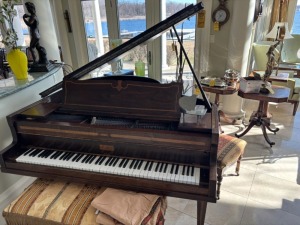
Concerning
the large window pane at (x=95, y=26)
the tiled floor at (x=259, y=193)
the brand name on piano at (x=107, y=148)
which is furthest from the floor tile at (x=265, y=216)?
the large window pane at (x=95, y=26)

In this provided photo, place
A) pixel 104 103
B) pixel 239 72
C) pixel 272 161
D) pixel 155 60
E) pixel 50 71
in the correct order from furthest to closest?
1. pixel 155 60
2. pixel 239 72
3. pixel 272 161
4. pixel 50 71
5. pixel 104 103

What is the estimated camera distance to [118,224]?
1179 millimetres

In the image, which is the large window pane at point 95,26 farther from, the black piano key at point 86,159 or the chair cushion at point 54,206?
the chair cushion at point 54,206

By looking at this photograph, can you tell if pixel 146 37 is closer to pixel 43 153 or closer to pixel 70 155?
pixel 70 155

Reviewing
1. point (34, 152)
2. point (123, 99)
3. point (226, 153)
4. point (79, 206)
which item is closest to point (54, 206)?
point (79, 206)

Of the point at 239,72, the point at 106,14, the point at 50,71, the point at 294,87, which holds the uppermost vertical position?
the point at 106,14

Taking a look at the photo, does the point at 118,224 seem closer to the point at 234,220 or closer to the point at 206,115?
the point at 206,115

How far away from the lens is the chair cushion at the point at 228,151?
1877 mm

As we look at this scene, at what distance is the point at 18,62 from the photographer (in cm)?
205

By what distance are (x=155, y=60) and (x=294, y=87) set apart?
2.25 m

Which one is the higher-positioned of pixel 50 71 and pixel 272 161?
pixel 50 71

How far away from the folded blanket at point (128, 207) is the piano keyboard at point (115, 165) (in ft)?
0.39

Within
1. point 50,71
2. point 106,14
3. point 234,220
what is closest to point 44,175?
point 50,71

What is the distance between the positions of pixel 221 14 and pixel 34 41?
2469 mm
